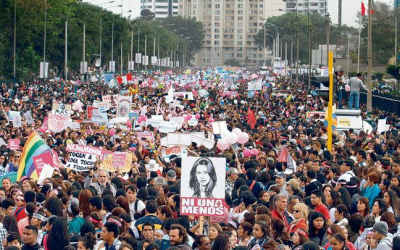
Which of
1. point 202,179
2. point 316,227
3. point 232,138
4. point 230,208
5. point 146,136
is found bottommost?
point 230,208

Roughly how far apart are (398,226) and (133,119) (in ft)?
61.4

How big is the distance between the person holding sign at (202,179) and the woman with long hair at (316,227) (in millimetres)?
1019

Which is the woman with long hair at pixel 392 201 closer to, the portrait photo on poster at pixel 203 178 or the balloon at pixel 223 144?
the portrait photo on poster at pixel 203 178

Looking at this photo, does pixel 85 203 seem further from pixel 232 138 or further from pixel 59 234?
pixel 232 138

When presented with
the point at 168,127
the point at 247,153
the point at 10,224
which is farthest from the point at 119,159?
the point at 168,127

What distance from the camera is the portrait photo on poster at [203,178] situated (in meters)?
10.3

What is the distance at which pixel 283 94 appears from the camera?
4831 centimetres

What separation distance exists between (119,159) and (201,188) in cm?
587

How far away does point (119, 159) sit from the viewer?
632 inches

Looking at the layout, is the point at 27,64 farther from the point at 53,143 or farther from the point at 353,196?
the point at 353,196

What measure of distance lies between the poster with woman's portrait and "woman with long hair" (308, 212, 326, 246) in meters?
0.92

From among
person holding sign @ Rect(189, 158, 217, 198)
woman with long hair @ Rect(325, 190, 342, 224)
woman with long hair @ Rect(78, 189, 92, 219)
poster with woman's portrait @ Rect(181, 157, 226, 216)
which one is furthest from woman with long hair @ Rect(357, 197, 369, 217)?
woman with long hair @ Rect(78, 189, 92, 219)

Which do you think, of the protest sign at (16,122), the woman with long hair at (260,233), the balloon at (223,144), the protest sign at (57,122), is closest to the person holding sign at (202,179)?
the woman with long hair at (260,233)

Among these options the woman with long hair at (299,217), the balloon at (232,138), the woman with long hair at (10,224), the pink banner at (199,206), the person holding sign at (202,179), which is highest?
the person holding sign at (202,179)
